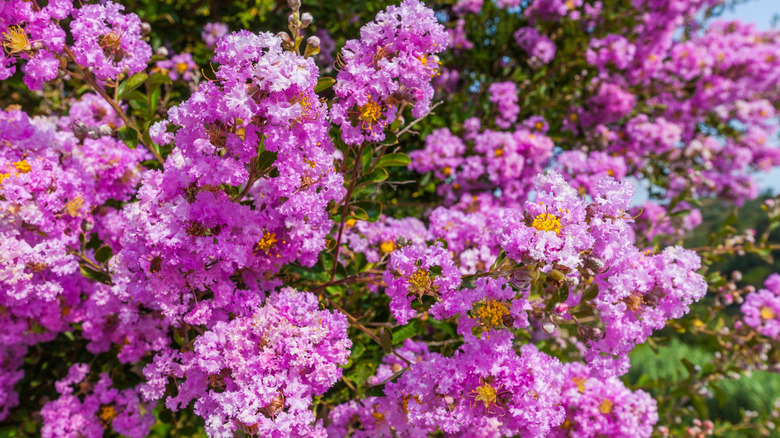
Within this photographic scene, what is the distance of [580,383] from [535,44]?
249 centimetres

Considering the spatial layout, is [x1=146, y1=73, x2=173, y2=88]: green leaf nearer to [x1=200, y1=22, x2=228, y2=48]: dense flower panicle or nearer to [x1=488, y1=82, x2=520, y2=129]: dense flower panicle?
[x1=200, y1=22, x2=228, y2=48]: dense flower panicle

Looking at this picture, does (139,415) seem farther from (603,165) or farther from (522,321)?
(603,165)

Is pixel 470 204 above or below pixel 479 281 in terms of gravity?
above

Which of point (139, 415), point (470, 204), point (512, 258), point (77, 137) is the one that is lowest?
point (139, 415)

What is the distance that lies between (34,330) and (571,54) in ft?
11.9

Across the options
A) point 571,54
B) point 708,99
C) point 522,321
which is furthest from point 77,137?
point 708,99

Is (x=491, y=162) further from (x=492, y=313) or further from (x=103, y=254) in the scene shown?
(x=103, y=254)

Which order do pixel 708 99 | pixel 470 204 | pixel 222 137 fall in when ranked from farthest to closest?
pixel 708 99 < pixel 470 204 < pixel 222 137

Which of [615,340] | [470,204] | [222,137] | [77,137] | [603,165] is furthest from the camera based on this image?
[603,165]

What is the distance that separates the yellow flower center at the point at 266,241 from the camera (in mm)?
1360

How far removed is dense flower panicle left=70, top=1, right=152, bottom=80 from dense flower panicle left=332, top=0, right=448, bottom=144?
2.42ft

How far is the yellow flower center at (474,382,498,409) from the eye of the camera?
1.29 m

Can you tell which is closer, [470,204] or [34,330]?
[34,330]

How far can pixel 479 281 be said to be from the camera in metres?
1.30
